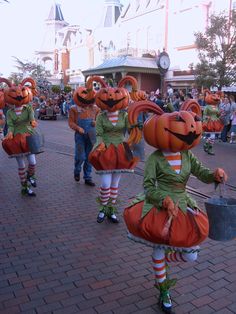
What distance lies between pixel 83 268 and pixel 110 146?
1880mm

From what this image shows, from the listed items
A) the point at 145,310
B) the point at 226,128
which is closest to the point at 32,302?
the point at 145,310

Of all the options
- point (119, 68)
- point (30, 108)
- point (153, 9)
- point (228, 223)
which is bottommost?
point (228, 223)

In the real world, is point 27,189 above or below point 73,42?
below

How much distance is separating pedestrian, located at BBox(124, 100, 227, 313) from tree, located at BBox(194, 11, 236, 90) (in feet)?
48.2

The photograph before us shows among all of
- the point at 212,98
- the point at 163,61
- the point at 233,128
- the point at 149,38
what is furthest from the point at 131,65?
the point at 212,98

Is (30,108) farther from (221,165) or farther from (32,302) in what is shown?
(221,165)

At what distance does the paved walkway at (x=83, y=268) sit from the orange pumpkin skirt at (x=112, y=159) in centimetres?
83

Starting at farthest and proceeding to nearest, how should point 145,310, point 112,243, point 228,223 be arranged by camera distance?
point 112,243
point 145,310
point 228,223

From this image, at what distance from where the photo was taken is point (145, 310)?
3.30 m

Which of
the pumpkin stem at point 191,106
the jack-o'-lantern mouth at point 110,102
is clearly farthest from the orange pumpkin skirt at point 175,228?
the jack-o'-lantern mouth at point 110,102

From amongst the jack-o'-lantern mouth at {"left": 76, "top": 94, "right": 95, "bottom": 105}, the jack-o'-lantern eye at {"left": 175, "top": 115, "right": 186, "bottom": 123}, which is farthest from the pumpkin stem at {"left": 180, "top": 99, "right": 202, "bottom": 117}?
the jack-o'-lantern mouth at {"left": 76, "top": 94, "right": 95, "bottom": 105}

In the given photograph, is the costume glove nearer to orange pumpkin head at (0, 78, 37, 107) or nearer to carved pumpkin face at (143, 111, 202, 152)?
carved pumpkin face at (143, 111, 202, 152)

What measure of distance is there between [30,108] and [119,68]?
2228 centimetres

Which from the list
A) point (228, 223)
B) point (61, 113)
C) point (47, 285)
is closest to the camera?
point (228, 223)
